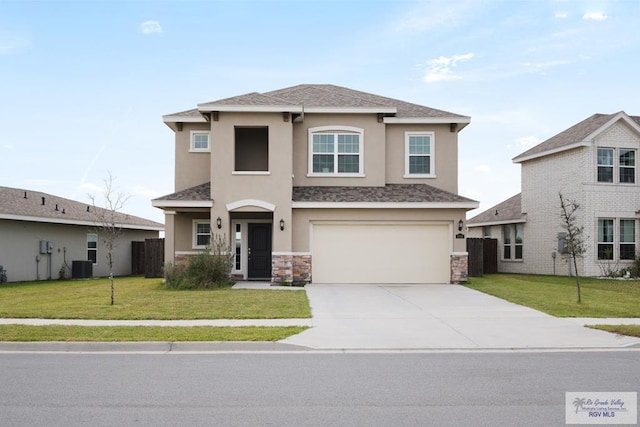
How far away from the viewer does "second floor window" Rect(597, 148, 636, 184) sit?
25.8 m

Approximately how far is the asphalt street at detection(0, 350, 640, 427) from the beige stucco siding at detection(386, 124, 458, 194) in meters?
13.6

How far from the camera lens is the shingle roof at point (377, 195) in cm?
2138

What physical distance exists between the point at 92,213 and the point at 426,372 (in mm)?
25740

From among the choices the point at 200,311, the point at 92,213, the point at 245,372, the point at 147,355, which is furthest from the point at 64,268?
the point at 245,372

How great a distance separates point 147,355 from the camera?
393 inches

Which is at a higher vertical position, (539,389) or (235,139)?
(235,139)

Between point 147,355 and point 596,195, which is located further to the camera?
point 596,195

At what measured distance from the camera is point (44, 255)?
86.1 ft

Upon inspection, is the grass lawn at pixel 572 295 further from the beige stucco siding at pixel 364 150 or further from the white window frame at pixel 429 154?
the beige stucco siding at pixel 364 150

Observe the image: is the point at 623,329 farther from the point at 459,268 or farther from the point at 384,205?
the point at 384,205

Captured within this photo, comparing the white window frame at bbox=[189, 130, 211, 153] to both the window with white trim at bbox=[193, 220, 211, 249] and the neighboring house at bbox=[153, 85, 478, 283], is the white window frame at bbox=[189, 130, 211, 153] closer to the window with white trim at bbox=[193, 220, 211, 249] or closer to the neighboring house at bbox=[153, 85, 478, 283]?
the neighboring house at bbox=[153, 85, 478, 283]

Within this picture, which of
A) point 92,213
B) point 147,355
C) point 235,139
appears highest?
point 235,139

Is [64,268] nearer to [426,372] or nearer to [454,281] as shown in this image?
[454,281]

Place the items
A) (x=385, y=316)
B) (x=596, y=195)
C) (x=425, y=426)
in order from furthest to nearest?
(x=596, y=195), (x=385, y=316), (x=425, y=426)
